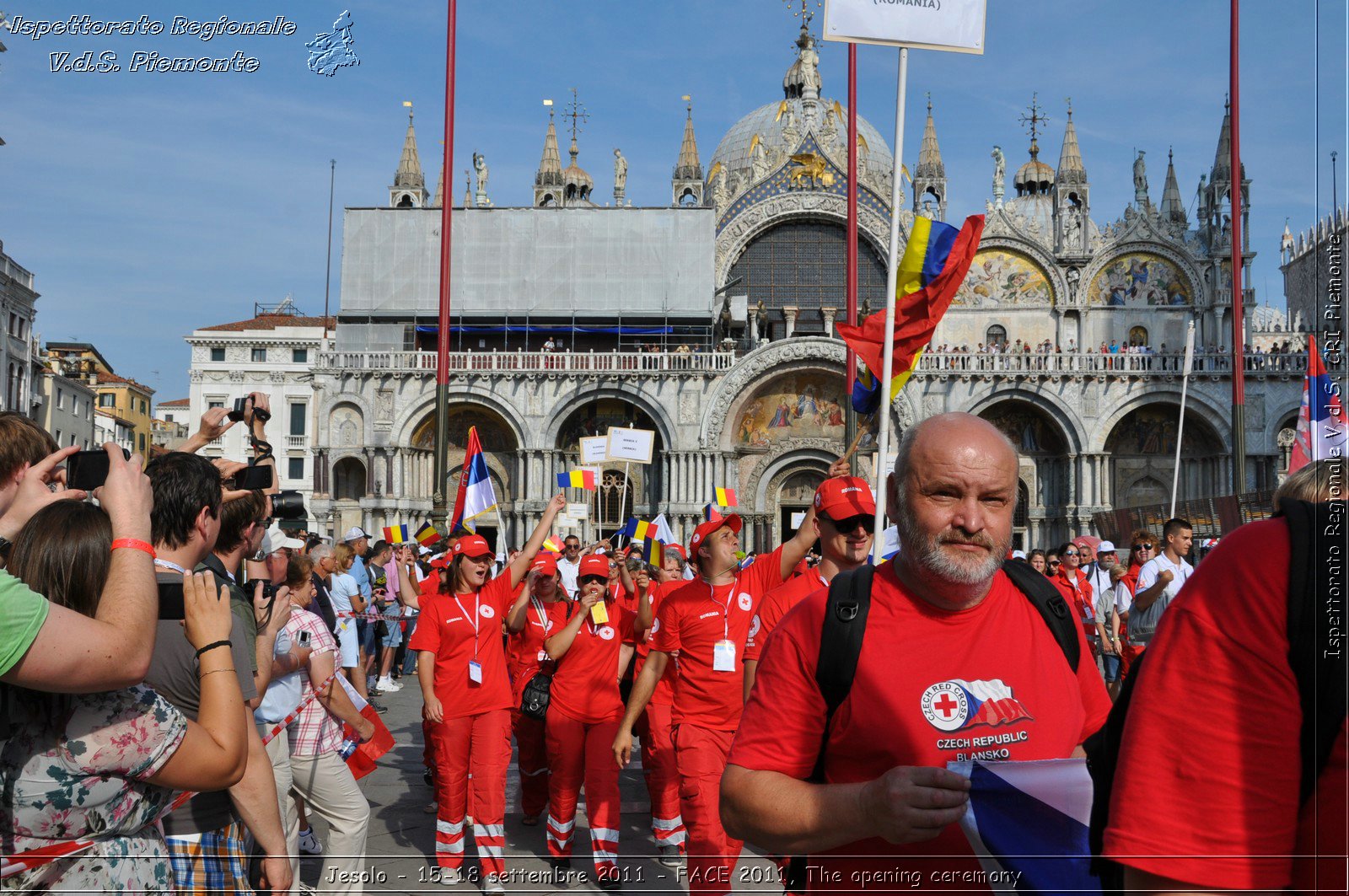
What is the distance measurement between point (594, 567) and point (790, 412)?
26294 mm

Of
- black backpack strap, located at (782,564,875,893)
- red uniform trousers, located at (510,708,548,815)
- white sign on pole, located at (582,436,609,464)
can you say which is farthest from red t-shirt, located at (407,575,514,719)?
white sign on pole, located at (582,436,609,464)

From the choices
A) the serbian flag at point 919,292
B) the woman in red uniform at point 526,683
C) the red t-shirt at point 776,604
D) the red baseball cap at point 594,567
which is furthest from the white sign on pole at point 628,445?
the red t-shirt at point 776,604

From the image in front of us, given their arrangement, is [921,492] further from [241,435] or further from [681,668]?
[241,435]

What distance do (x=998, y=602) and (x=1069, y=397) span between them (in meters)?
31.4

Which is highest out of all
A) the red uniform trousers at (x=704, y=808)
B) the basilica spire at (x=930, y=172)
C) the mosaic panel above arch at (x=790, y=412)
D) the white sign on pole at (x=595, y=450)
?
the basilica spire at (x=930, y=172)

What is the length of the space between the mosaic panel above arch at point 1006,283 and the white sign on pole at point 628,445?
65.1 feet

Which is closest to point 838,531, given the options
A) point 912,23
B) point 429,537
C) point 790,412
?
point 912,23

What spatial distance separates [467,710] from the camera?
251 inches

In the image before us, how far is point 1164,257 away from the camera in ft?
112

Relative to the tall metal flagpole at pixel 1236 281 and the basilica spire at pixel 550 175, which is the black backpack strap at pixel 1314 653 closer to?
the tall metal flagpole at pixel 1236 281

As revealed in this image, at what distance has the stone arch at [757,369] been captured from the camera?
104 ft

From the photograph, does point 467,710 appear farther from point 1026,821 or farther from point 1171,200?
point 1171,200

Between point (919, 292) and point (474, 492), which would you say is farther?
point (474, 492)

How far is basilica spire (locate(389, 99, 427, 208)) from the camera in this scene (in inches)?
1508
